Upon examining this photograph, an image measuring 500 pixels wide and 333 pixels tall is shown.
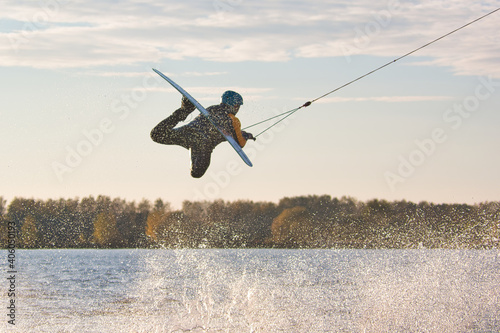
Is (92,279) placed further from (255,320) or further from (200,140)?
(200,140)

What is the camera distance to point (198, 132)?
10648mm

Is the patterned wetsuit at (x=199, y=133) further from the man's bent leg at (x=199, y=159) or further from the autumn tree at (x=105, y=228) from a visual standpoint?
the autumn tree at (x=105, y=228)

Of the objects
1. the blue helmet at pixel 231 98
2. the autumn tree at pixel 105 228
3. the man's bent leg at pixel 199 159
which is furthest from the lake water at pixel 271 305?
the autumn tree at pixel 105 228

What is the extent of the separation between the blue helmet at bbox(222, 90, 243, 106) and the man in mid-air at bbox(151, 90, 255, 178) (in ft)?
→ 0.27

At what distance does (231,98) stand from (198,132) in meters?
0.77

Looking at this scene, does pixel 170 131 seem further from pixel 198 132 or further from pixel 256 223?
pixel 256 223

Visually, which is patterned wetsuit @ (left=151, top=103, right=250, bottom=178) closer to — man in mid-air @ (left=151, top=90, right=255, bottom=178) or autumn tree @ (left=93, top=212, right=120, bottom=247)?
man in mid-air @ (left=151, top=90, right=255, bottom=178)

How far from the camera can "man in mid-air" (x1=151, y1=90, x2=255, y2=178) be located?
34.9 feet

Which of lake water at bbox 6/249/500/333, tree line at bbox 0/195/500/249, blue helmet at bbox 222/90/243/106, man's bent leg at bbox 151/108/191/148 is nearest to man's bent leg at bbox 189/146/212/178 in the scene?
man's bent leg at bbox 151/108/191/148

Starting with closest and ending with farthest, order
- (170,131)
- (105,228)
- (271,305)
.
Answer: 1. (170,131)
2. (271,305)
3. (105,228)

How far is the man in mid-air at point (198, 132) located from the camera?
1062 centimetres

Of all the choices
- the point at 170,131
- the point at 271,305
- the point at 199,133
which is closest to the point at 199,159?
the point at 199,133

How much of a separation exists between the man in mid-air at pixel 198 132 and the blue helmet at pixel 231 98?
0.08m

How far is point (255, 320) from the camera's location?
57.2 ft
